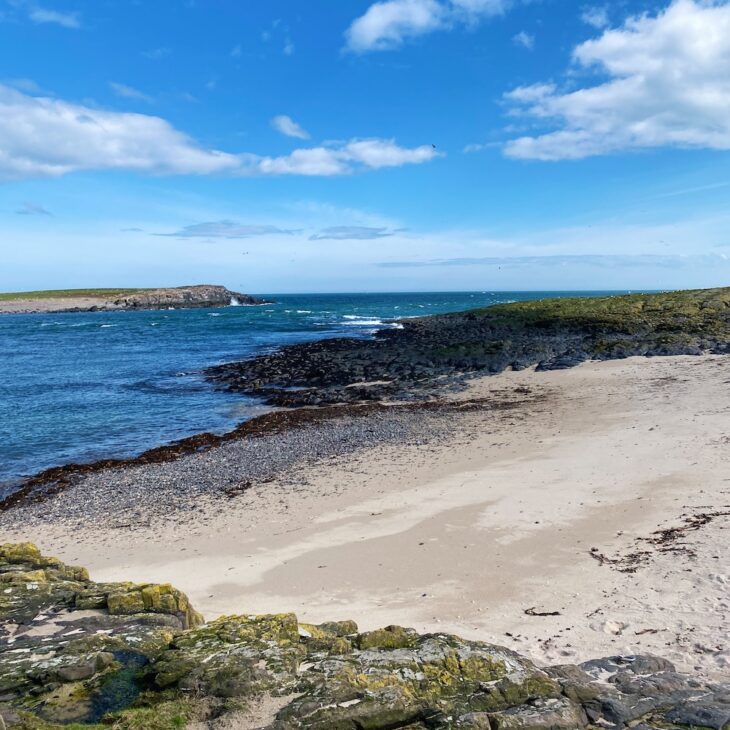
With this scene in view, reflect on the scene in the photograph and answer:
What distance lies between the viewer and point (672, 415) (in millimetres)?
19688

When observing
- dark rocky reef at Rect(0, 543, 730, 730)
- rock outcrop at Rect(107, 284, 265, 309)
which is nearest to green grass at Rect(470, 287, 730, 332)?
dark rocky reef at Rect(0, 543, 730, 730)

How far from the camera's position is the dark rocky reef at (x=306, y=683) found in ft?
17.2

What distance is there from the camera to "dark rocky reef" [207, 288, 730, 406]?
105ft

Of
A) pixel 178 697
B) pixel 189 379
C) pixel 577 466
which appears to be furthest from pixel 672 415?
pixel 189 379

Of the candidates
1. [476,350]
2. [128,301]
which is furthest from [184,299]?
[476,350]

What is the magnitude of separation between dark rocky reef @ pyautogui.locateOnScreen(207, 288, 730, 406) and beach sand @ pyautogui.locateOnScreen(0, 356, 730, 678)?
41.8 feet

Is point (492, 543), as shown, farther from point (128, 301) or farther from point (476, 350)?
point (128, 301)

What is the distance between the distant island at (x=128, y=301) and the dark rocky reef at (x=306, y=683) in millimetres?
136546

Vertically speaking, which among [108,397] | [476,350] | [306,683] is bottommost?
[108,397]

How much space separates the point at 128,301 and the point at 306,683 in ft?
470

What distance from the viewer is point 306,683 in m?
5.68

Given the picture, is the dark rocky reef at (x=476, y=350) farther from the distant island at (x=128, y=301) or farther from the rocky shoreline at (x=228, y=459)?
the distant island at (x=128, y=301)

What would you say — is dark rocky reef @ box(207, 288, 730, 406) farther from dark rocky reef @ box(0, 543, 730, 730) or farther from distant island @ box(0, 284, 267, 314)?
distant island @ box(0, 284, 267, 314)

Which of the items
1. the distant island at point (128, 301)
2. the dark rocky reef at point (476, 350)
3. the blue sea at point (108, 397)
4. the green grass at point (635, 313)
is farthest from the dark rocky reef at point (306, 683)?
the distant island at point (128, 301)
